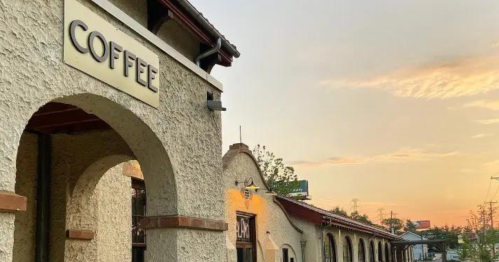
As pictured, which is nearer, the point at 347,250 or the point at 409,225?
the point at 347,250

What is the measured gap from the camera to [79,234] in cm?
767

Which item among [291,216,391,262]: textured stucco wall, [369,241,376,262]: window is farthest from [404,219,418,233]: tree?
[291,216,391,262]: textured stucco wall

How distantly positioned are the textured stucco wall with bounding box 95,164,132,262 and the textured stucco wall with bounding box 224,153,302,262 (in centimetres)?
375

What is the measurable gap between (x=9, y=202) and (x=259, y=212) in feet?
40.6

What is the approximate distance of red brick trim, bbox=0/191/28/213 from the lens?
3848 mm

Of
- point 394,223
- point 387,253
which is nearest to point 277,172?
point 387,253

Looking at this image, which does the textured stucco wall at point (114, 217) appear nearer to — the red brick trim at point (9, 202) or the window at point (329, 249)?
the red brick trim at point (9, 202)

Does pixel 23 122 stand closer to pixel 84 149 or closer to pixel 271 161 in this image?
pixel 84 149

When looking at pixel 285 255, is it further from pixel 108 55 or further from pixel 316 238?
pixel 108 55

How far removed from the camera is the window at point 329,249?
2028 cm

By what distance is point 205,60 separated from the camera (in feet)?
25.3

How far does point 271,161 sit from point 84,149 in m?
41.4

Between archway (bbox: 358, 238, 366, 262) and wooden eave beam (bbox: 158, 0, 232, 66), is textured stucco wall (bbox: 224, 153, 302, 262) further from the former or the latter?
archway (bbox: 358, 238, 366, 262)

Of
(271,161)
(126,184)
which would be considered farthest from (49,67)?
(271,161)
